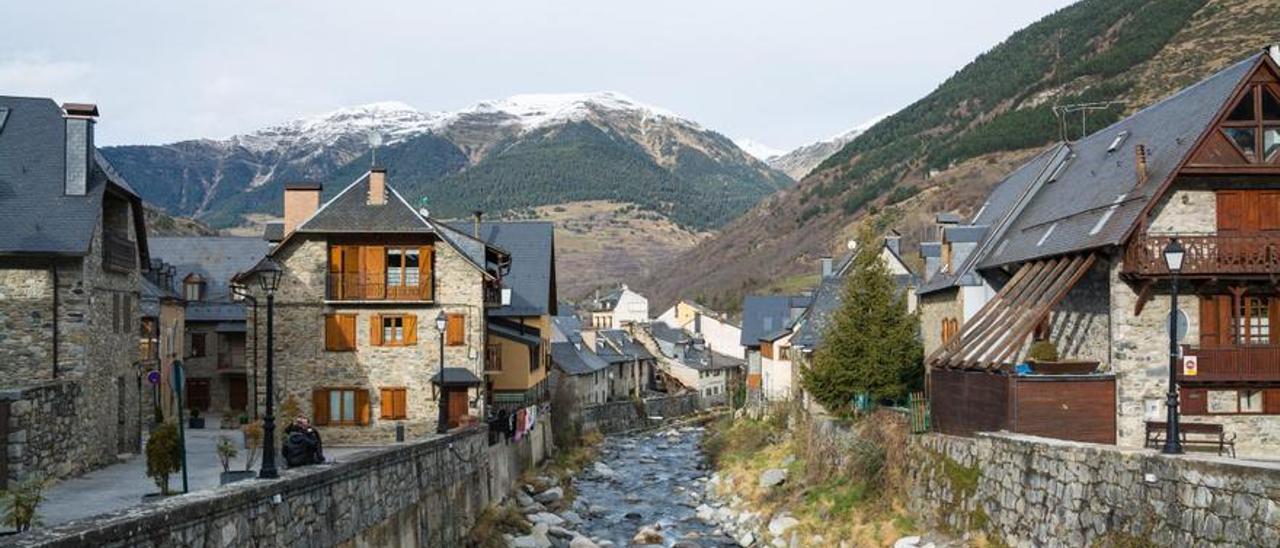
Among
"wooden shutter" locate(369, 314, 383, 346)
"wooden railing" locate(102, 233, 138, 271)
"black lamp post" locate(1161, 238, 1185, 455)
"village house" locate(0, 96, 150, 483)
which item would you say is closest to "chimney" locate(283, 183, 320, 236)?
"wooden shutter" locate(369, 314, 383, 346)

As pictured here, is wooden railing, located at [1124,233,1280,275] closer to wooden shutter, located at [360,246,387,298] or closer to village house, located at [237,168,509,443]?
village house, located at [237,168,509,443]

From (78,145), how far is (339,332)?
13.0 m

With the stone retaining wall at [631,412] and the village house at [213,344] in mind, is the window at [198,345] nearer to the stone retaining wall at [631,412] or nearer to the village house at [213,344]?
the village house at [213,344]

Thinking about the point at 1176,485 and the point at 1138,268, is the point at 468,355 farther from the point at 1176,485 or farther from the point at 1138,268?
the point at 1176,485

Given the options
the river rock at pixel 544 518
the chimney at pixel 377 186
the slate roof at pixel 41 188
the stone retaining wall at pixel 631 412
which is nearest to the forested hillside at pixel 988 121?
the stone retaining wall at pixel 631 412

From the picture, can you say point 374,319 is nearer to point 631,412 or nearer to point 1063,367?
point 1063,367

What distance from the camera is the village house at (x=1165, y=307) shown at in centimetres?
2589

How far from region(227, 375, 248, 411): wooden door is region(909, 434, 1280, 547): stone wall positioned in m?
33.0

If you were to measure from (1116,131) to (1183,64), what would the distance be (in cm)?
10061

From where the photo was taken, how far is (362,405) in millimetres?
39219

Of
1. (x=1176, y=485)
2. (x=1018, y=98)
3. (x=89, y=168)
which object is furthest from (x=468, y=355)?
(x=1018, y=98)

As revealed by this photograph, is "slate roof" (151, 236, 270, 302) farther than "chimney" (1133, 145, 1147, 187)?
Yes

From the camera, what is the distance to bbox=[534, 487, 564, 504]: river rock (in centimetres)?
4122

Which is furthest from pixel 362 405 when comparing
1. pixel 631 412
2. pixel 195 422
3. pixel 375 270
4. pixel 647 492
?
pixel 631 412
